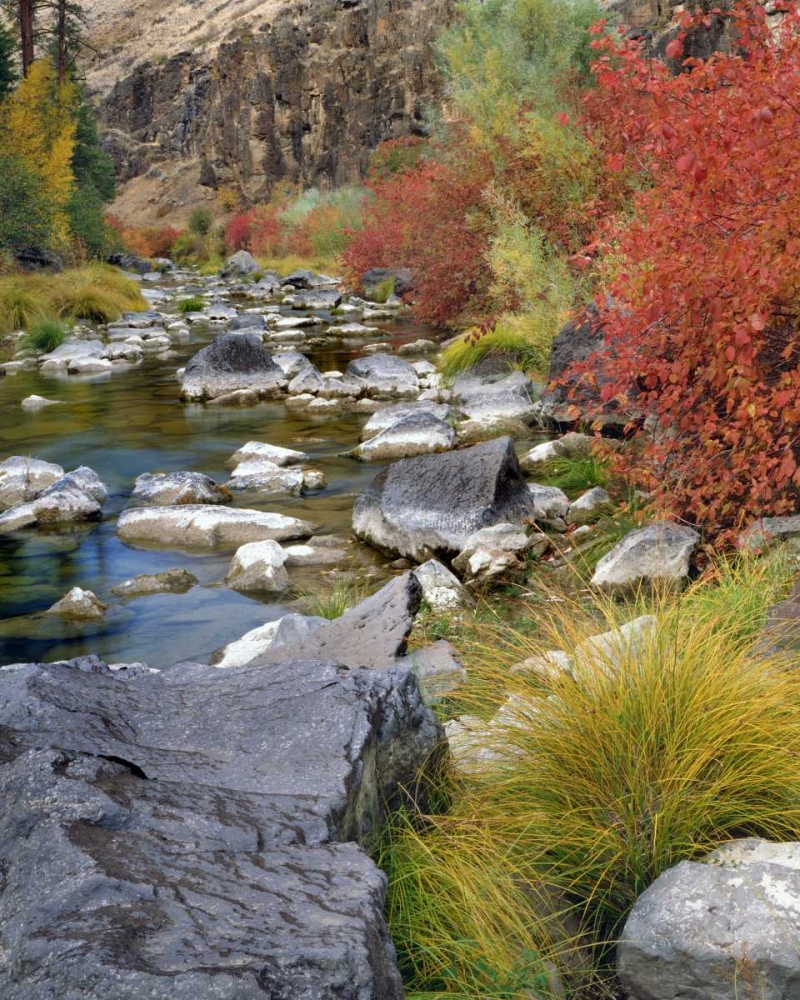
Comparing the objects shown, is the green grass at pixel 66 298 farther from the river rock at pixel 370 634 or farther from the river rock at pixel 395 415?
the river rock at pixel 370 634

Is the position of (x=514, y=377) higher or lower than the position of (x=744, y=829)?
lower

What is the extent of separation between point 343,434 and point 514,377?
2112 mm

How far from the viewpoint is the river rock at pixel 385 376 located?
1288cm

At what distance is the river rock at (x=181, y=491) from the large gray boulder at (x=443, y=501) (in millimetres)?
1844

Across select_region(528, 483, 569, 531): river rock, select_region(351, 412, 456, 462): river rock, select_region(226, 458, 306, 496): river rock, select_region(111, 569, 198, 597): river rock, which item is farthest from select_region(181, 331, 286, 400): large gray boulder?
select_region(111, 569, 198, 597): river rock

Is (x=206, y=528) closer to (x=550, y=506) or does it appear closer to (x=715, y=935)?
(x=550, y=506)

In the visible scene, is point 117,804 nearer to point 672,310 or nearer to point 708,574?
point 708,574

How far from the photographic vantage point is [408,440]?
31.4 feet

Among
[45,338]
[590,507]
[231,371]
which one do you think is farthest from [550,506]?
[45,338]

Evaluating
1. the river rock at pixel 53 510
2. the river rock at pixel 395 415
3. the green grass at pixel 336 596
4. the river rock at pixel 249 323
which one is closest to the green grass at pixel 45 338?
the river rock at pixel 249 323

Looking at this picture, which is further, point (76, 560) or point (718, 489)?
point (76, 560)

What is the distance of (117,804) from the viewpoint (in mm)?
1988

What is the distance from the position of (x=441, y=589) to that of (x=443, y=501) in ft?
4.24

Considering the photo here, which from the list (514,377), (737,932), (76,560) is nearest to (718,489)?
(737,932)
